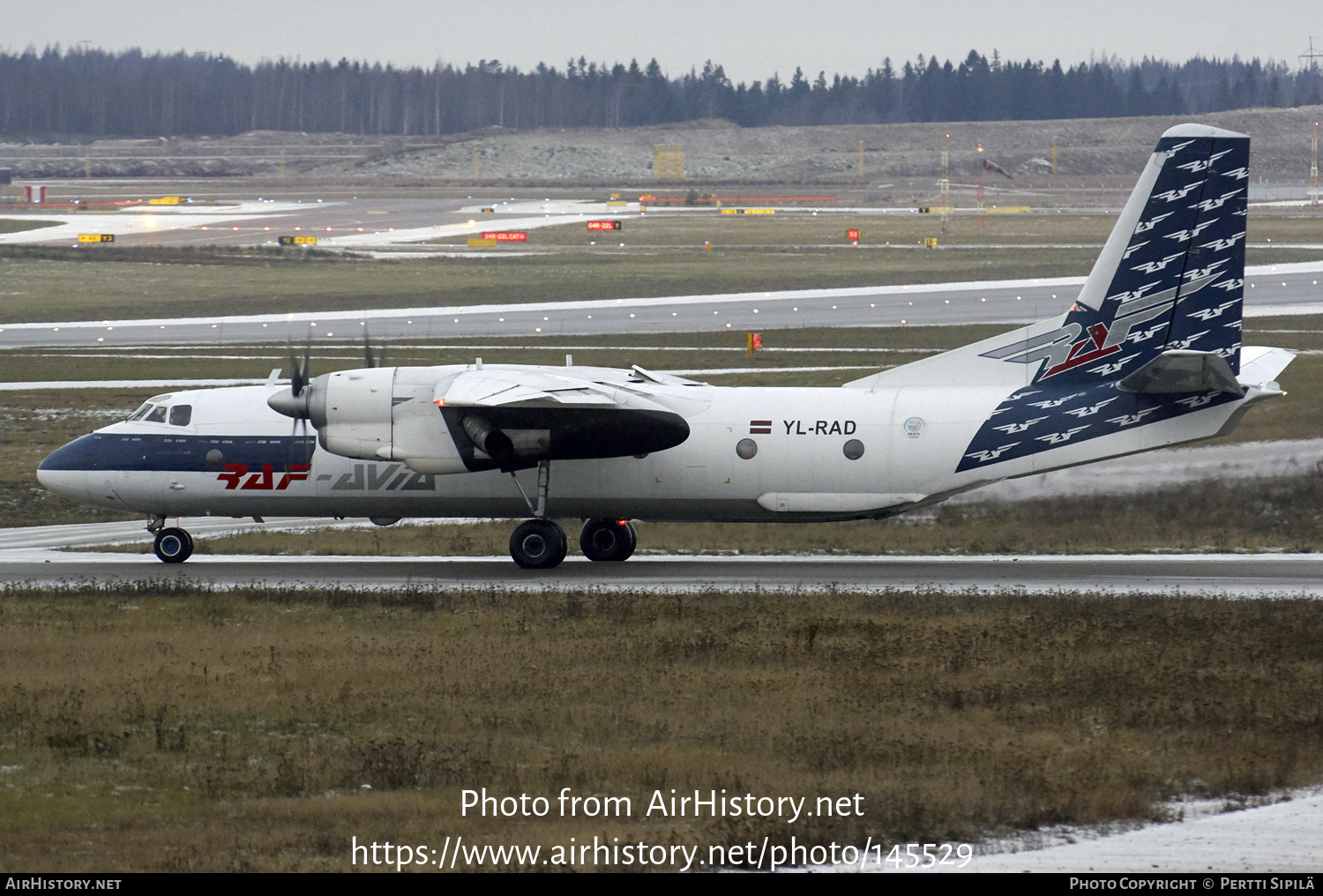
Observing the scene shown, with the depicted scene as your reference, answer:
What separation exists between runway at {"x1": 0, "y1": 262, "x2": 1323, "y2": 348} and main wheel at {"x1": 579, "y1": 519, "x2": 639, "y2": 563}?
102 feet

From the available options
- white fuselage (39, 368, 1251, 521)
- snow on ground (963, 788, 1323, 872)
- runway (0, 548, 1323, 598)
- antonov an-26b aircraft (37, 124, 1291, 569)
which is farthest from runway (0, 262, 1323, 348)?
snow on ground (963, 788, 1323, 872)

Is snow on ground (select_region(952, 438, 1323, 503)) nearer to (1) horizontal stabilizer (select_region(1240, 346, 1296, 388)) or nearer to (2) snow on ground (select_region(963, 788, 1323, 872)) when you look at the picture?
(1) horizontal stabilizer (select_region(1240, 346, 1296, 388))

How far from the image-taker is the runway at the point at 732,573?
89.7ft

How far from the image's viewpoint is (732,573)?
2956 centimetres

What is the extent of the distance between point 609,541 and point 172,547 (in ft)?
31.4

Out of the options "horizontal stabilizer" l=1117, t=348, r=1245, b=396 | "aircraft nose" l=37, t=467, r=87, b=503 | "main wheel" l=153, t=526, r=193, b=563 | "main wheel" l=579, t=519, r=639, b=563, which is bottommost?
"main wheel" l=153, t=526, r=193, b=563

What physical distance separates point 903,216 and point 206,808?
123 metres

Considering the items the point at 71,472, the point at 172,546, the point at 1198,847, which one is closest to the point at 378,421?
the point at 172,546

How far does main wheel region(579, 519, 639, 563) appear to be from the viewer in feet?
103

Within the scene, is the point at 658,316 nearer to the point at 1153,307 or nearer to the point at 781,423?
the point at 781,423

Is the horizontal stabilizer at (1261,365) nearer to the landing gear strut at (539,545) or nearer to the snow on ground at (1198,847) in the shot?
the landing gear strut at (539,545)

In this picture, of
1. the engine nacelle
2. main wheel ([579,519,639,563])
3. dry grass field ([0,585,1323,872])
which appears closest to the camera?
dry grass field ([0,585,1323,872])

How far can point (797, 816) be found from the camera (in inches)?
553

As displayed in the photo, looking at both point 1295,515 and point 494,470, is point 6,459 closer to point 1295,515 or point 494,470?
point 494,470
